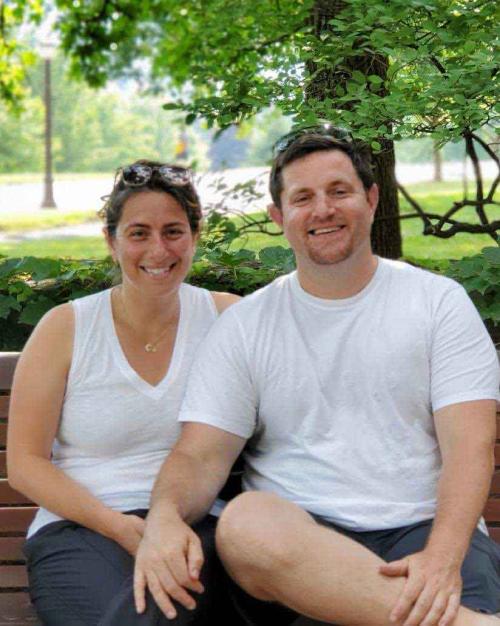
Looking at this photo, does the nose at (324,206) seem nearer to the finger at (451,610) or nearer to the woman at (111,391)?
the woman at (111,391)

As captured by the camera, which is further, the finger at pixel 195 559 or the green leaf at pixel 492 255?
the green leaf at pixel 492 255

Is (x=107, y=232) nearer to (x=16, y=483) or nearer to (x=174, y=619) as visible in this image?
(x=16, y=483)

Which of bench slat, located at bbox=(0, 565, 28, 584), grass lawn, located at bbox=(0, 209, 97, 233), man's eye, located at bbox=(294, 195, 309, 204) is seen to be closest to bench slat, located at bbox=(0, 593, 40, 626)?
bench slat, located at bbox=(0, 565, 28, 584)

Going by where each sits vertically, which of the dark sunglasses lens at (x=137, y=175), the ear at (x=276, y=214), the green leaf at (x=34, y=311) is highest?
the dark sunglasses lens at (x=137, y=175)

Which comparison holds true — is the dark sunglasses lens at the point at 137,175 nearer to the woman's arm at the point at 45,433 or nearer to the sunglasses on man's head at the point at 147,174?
the sunglasses on man's head at the point at 147,174

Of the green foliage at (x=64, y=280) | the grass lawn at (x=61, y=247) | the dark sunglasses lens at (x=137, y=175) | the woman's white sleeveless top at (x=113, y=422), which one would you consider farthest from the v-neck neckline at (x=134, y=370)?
the grass lawn at (x=61, y=247)

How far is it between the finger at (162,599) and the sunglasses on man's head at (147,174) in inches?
38.9

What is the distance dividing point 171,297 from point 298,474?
57cm

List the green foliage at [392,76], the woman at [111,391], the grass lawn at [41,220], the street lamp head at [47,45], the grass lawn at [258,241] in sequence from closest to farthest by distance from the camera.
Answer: the woman at [111,391]
the green foliage at [392,76]
the grass lawn at [258,241]
the street lamp head at [47,45]
the grass lawn at [41,220]

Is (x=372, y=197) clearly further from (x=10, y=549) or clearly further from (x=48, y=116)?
(x=48, y=116)

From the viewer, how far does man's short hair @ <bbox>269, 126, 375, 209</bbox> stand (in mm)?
3035

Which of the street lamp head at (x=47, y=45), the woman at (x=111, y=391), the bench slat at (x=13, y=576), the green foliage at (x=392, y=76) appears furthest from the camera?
the street lamp head at (x=47, y=45)

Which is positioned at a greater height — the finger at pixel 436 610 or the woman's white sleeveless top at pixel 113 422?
the woman's white sleeveless top at pixel 113 422

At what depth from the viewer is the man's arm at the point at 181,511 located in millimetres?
2719
